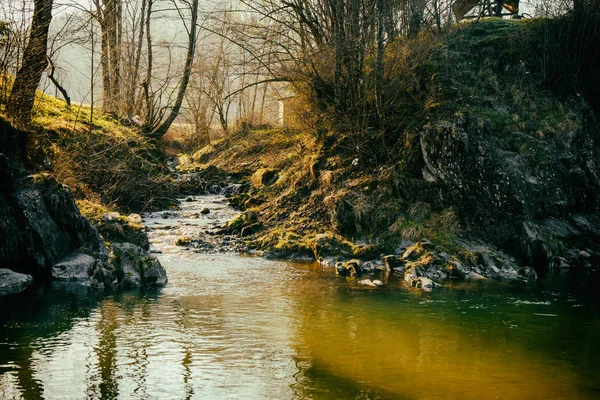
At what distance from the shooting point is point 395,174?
15555 millimetres

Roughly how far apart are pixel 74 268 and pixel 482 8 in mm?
16310

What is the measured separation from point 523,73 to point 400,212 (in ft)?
20.9

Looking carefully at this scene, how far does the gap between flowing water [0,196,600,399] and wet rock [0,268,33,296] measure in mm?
277

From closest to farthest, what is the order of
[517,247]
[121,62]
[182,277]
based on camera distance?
[182,277] → [517,247] → [121,62]

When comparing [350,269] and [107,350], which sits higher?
[350,269]

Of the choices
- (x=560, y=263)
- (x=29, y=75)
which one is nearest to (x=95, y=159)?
(x=29, y=75)

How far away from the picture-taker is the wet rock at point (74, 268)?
418 inches

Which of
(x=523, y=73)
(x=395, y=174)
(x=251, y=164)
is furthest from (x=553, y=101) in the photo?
(x=251, y=164)

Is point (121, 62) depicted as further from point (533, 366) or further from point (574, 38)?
point (533, 366)

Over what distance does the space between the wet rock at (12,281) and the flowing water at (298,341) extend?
28cm

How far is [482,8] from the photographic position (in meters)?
20.7

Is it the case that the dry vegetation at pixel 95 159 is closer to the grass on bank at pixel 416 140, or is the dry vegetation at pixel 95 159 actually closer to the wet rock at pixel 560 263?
the grass on bank at pixel 416 140

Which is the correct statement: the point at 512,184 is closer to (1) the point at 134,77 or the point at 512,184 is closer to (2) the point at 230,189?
(2) the point at 230,189

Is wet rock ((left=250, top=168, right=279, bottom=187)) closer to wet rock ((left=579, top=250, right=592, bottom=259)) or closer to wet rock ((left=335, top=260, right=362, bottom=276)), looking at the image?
wet rock ((left=335, top=260, right=362, bottom=276))
